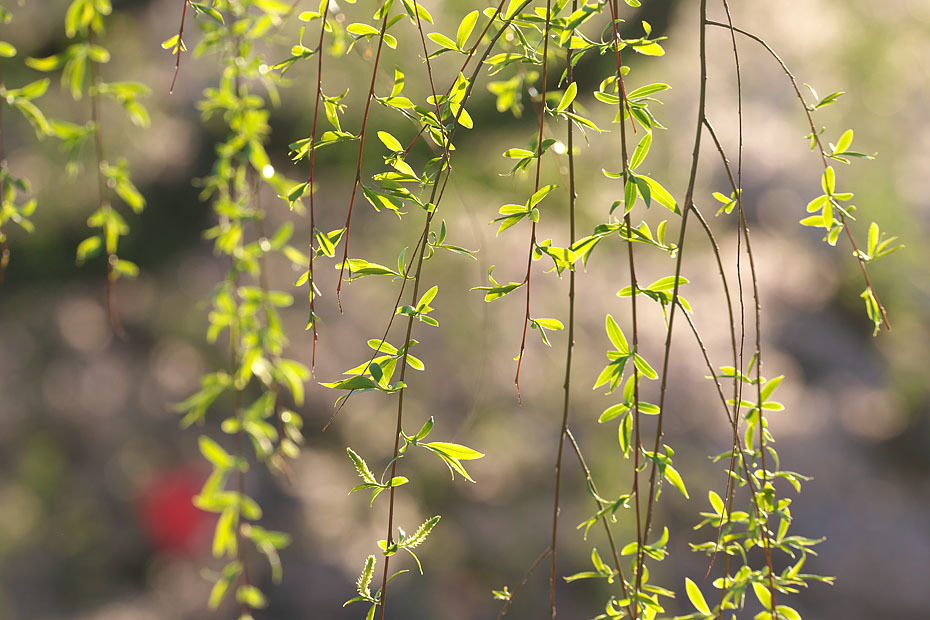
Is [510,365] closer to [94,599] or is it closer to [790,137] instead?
[94,599]

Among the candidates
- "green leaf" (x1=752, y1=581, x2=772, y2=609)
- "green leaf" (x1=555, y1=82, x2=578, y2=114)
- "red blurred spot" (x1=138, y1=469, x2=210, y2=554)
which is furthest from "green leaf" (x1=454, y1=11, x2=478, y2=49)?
"red blurred spot" (x1=138, y1=469, x2=210, y2=554)

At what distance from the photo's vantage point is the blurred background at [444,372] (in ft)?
6.34

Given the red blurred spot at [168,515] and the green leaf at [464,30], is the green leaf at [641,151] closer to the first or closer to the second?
the green leaf at [464,30]

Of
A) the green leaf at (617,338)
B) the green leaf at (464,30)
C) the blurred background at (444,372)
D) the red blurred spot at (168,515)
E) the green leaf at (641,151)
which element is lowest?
the red blurred spot at (168,515)

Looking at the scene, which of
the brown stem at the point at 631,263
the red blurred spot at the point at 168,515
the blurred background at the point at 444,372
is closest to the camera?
the brown stem at the point at 631,263

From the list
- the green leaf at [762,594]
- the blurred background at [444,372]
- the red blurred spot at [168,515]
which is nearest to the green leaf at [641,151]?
the green leaf at [762,594]

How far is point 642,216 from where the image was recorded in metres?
2.17

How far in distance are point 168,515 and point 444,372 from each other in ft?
3.73

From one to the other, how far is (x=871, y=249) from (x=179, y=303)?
2.45 metres

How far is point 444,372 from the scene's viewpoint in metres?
2.97

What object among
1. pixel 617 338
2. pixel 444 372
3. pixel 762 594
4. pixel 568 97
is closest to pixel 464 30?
pixel 568 97

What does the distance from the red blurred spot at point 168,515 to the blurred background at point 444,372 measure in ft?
0.04

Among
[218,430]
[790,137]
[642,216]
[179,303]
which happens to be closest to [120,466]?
[218,430]

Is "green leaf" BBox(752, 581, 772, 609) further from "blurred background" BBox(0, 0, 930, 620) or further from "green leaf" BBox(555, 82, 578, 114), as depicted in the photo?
"blurred background" BBox(0, 0, 930, 620)
